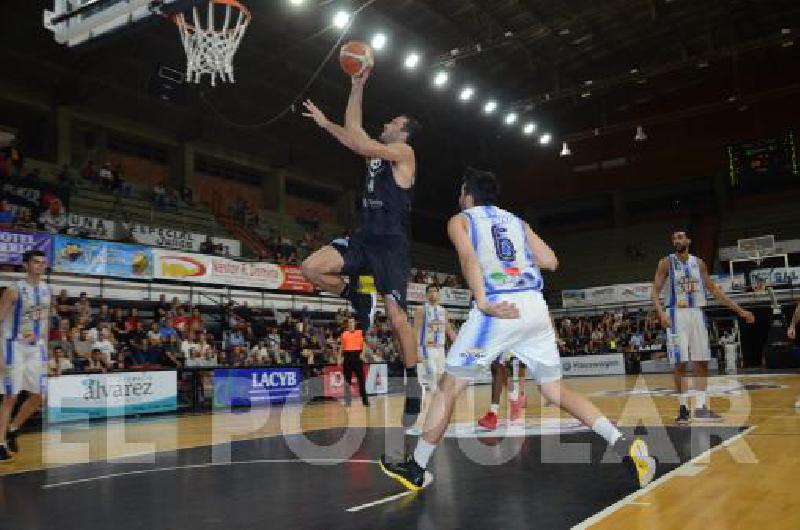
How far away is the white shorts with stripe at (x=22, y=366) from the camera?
22.9 feet

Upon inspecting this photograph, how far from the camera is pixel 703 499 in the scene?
135 inches

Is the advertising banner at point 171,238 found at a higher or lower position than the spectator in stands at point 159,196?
lower

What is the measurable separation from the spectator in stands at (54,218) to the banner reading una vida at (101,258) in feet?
3.01

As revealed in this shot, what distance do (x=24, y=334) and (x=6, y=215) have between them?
9609mm

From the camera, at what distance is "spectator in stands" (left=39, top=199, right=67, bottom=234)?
623 inches

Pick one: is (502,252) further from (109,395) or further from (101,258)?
(101,258)

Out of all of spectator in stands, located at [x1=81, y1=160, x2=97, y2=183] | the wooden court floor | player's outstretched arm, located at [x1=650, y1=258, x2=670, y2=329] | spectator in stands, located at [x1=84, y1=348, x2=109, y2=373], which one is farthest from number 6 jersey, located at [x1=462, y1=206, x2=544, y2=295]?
spectator in stands, located at [x1=81, y1=160, x2=97, y2=183]

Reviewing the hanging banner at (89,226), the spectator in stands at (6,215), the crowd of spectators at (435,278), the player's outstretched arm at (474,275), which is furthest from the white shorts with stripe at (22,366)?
Result: the crowd of spectators at (435,278)

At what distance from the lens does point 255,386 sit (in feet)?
49.1

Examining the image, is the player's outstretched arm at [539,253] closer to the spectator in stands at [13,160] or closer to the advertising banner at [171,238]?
the advertising banner at [171,238]

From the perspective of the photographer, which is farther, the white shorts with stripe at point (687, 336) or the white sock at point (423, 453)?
the white shorts with stripe at point (687, 336)

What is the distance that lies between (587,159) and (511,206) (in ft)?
15.4

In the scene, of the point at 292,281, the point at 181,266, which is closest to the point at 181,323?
the point at 181,266

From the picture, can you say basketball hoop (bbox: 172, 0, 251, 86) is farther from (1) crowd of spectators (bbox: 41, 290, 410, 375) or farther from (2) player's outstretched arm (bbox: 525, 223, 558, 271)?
(2) player's outstretched arm (bbox: 525, 223, 558, 271)
